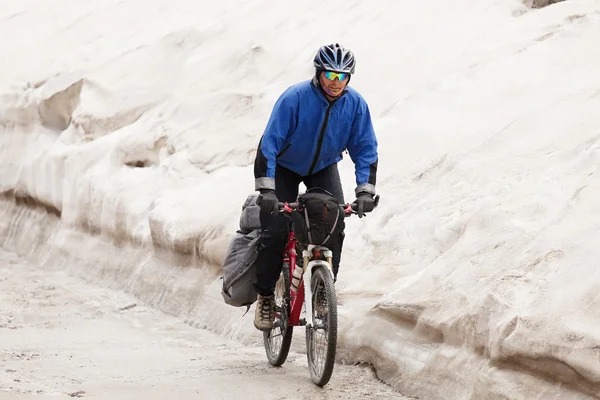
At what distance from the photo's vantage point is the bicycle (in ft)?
19.3

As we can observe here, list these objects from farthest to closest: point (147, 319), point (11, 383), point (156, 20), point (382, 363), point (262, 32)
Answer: point (156, 20)
point (262, 32)
point (147, 319)
point (382, 363)
point (11, 383)

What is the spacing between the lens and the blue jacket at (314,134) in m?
6.16

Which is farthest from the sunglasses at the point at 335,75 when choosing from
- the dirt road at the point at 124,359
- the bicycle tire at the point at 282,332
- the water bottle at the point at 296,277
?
the dirt road at the point at 124,359

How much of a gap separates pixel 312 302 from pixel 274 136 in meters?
1.04

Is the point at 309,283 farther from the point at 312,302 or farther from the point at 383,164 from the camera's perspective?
the point at 383,164

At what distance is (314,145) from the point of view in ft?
20.8

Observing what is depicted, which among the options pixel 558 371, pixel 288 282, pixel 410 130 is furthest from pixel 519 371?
pixel 410 130

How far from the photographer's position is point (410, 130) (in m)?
9.93

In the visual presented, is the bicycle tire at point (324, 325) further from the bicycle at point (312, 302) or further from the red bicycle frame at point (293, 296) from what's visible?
the red bicycle frame at point (293, 296)

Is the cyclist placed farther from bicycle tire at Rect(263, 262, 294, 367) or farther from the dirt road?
the dirt road

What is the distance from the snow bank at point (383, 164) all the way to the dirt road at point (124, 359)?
0.29m

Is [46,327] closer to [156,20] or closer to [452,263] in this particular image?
[452,263]

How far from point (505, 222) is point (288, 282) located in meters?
1.47

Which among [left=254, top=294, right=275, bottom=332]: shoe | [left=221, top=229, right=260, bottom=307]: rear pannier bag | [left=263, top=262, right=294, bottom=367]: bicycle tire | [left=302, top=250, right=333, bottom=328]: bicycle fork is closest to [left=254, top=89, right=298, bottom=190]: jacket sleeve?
[left=302, top=250, right=333, bottom=328]: bicycle fork
